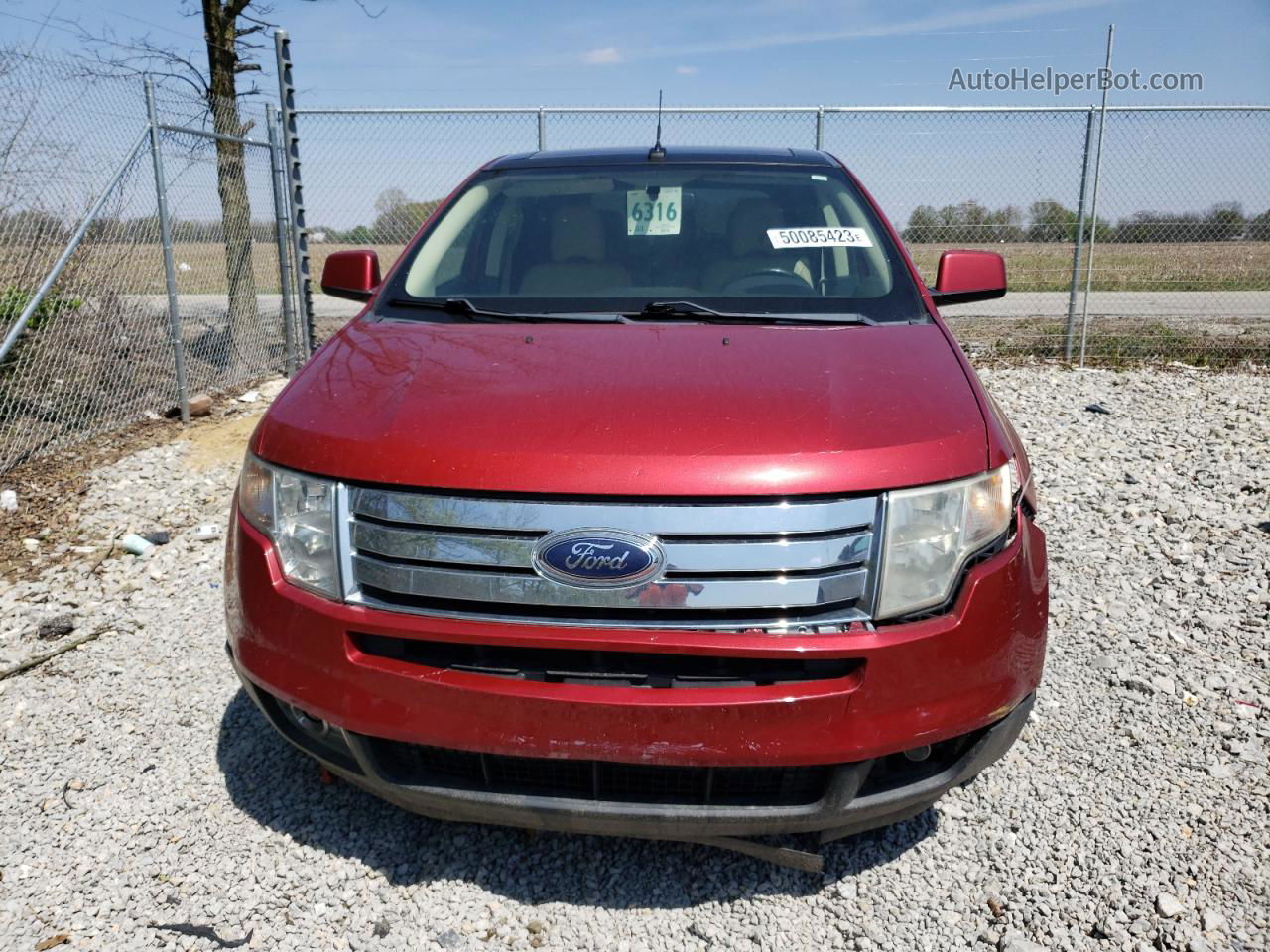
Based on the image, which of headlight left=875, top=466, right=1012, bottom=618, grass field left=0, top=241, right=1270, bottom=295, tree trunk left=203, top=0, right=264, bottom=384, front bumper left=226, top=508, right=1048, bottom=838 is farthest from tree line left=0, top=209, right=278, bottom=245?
headlight left=875, top=466, right=1012, bottom=618

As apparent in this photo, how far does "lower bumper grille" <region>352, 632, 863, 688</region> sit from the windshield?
1247 millimetres

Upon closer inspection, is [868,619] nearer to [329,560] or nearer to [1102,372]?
[329,560]

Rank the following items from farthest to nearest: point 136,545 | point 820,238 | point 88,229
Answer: point 88,229
point 136,545
point 820,238

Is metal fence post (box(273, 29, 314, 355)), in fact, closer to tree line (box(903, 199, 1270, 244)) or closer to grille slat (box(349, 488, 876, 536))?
tree line (box(903, 199, 1270, 244))

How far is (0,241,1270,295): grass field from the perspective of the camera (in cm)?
668

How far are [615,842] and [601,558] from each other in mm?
1035

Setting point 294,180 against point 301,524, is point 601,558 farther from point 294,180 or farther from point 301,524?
point 294,180

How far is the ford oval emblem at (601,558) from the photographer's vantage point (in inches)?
73.4

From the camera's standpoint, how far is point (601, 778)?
2.01m

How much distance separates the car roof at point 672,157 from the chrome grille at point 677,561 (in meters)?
2.03

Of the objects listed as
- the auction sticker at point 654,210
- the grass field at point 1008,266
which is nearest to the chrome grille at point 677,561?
the auction sticker at point 654,210

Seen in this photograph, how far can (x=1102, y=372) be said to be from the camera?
27.8 ft

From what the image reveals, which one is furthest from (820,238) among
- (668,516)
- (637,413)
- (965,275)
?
(668,516)

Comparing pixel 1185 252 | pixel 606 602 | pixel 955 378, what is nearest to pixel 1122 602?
pixel 955 378
